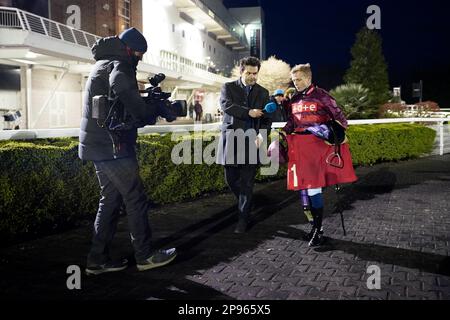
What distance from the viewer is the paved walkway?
3568mm

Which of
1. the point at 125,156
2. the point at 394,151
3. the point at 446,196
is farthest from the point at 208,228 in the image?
the point at 394,151

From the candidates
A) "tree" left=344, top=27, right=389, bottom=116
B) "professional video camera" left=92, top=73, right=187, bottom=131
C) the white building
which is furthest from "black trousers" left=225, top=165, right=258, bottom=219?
"tree" left=344, top=27, right=389, bottom=116

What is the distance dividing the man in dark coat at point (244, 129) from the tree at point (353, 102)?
38.3 ft

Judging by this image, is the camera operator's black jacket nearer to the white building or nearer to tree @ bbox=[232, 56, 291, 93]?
the white building

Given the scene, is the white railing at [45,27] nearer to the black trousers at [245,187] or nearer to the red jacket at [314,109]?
the black trousers at [245,187]

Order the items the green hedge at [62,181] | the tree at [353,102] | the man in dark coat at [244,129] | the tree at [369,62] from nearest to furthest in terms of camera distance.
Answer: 1. the green hedge at [62,181]
2. the man in dark coat at [244,129]
3. the tree at [353,102]
4. the tree at [369,62]

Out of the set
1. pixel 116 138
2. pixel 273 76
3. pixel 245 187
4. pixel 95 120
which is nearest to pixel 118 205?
pixel 116 138

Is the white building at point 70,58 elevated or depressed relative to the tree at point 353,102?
elevated

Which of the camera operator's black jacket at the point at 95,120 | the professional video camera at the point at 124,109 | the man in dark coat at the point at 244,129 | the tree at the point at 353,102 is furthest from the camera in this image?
the tree at the point at 353,102

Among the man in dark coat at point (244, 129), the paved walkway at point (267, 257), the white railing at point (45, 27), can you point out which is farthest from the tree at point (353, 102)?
the man in dark coat at point (244, 129)

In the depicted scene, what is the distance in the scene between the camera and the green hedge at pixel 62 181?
489 cm

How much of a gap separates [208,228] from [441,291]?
284cm

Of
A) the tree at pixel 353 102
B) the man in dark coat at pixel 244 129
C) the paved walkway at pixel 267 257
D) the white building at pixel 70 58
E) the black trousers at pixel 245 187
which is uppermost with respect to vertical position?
the white building at pixel 70 58

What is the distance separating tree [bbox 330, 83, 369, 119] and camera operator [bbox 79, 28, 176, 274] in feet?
44.0
